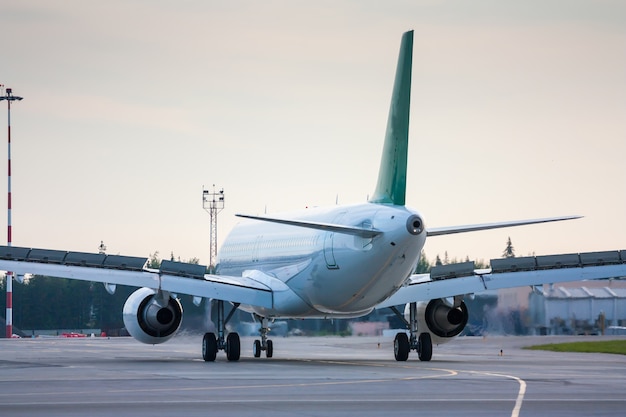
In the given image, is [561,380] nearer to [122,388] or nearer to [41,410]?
[122,388]

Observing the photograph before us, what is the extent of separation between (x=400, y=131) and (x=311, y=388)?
1339cm

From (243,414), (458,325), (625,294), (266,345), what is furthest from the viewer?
(625,294)

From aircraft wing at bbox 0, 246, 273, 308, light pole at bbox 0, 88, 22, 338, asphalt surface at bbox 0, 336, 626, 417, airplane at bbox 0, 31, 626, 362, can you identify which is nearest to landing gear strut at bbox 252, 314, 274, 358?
airplane at bbox 0, 31, 626, 362

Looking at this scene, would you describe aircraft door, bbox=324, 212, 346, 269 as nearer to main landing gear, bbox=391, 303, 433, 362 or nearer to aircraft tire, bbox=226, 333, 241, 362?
main landing gear, bbox=391, 303, 433, 362

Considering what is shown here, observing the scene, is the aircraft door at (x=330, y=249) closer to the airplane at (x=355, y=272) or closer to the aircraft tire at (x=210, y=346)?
the airplane at (x=355, y=272)

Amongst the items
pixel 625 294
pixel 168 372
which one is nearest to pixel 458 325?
pixel 168 372

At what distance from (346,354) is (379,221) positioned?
14.6m

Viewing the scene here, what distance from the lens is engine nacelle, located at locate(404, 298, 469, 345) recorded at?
145 feet

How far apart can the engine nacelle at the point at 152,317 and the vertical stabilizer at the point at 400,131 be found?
8799mm

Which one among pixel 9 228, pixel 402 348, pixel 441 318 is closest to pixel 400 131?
pixel 402 348

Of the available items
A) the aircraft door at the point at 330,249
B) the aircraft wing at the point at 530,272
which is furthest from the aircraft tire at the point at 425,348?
the aircraft door at the point at 330,249

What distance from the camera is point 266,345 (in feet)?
157

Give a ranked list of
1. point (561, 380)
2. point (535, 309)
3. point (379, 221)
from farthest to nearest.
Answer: point (535, 309) < point (379, 221) < point (561, 380)

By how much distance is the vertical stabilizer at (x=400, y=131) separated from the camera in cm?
3859
